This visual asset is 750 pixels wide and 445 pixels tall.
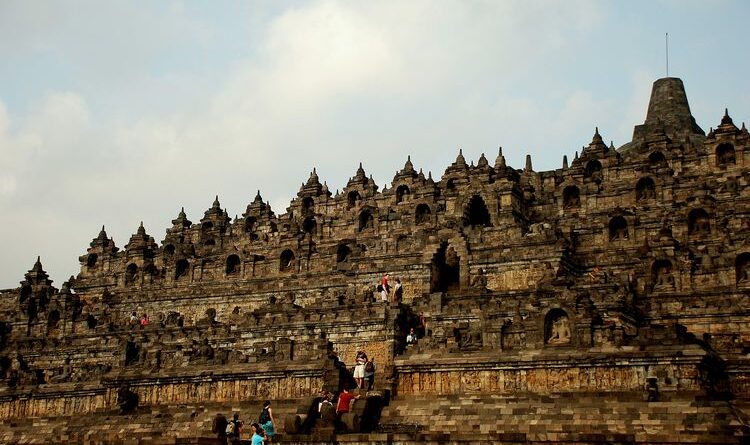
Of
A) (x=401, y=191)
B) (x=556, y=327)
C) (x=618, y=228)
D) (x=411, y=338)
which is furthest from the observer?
(x=401, y=191)

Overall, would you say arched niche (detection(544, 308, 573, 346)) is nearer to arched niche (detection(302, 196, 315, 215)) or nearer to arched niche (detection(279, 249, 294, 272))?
arched niche (detection(279, 249, 294, 272))

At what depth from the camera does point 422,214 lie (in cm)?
7506

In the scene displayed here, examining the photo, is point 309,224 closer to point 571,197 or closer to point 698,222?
point 571,197

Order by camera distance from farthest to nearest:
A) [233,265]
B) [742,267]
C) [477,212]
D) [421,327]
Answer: [233,265] → [477,212] → [742,267] → [421,327]

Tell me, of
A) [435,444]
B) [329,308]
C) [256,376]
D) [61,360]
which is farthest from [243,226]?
[435,444]

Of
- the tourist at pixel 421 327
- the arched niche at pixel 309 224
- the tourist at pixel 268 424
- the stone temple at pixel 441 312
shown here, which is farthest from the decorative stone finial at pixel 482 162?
the tourist at pixel 268 424

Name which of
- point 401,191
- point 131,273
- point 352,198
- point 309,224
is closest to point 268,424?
point 401,191

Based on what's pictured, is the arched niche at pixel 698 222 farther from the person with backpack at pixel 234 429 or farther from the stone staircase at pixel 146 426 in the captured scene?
the person with backpack at pixel 234 429

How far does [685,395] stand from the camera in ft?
122

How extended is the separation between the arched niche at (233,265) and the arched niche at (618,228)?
27.5m

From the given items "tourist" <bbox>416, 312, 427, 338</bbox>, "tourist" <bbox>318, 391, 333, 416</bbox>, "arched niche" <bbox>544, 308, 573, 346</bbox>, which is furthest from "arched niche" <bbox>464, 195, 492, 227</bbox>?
"tourist" <bbox>318, 391, 333, 416</bbox>

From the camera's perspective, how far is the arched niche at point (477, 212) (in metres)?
68.9

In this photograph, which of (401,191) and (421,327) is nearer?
(421,327)

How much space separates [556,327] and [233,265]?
127ft
